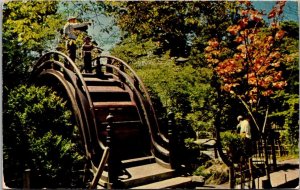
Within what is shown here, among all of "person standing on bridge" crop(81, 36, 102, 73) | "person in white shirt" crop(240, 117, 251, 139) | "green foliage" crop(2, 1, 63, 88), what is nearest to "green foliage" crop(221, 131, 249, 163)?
"person in white shirt" crop(240, 117, 251, 139)

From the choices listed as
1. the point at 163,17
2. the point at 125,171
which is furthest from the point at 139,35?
the point at 125,171

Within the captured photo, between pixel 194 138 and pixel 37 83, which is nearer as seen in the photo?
pixel 194 138

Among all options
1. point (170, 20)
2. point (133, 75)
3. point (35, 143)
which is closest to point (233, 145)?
point (133, 75)

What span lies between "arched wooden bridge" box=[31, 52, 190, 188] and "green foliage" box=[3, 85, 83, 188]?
0.57 m

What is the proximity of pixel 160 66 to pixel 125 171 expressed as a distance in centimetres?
243

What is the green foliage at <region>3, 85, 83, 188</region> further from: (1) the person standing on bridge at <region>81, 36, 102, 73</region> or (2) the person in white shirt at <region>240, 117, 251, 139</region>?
(2) the person in white shirt at <region>240, 117, 251, 139</region>

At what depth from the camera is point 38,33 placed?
21.2 ft

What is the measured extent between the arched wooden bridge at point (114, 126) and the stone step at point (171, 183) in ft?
0.05

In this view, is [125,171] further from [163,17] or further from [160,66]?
[163,17]

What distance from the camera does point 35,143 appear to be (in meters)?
5.01

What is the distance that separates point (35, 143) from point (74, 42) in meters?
2.75

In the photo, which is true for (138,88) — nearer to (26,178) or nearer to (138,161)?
(138,161)

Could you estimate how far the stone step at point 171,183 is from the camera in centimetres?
532

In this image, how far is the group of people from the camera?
21.7 ft
